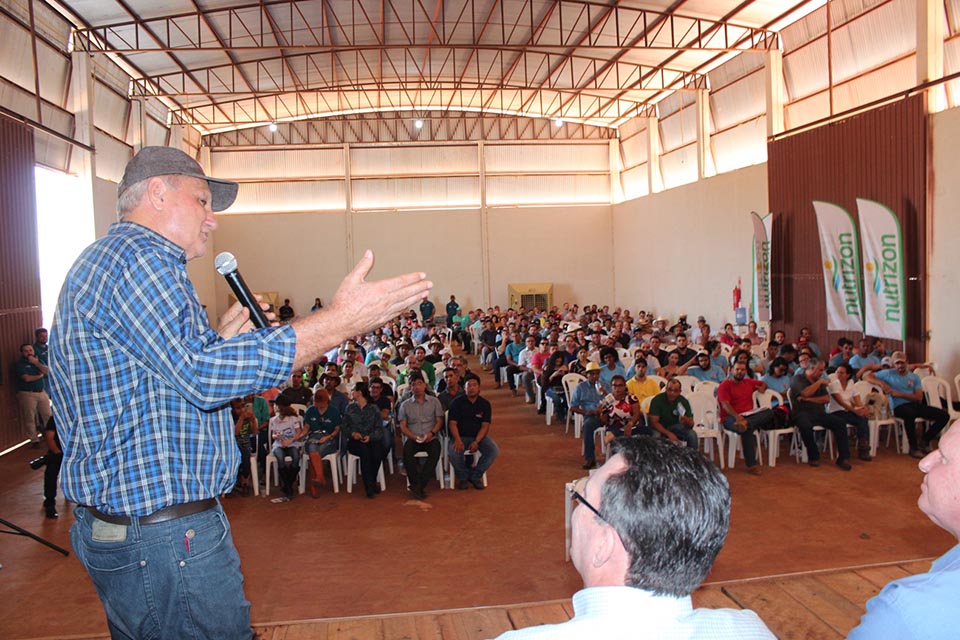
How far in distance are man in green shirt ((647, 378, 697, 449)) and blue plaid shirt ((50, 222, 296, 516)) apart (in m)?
5.78

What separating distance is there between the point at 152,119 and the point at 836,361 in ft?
46.4

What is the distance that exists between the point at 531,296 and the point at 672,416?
45.8 ft

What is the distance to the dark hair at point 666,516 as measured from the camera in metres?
1.07

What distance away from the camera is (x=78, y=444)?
1.28 meters

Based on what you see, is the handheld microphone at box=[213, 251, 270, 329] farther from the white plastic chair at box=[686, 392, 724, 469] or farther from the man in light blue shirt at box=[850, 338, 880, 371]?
the man in light blue shirt at box=[850, 338, 880, 371]

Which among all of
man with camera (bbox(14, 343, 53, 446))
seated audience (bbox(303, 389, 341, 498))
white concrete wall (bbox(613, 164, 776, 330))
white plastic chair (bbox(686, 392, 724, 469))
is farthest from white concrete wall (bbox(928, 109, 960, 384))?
man with camera (bbox(14, 343, 53, 446))

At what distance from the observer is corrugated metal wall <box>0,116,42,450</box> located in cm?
848

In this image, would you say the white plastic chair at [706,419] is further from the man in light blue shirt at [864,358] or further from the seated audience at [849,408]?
the man in light blue shirt at [864,358]

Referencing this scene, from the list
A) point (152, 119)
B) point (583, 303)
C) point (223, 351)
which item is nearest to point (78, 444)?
point (223, 351)

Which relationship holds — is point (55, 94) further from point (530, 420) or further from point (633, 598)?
point (633, 598)

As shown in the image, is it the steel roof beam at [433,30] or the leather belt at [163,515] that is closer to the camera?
the leather belt at [163,515]

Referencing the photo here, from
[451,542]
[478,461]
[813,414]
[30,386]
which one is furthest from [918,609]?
[30,386]

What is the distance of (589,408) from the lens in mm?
7422

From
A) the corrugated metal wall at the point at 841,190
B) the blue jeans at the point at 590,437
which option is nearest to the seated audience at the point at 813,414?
the blue jeans at the point at 590,437
